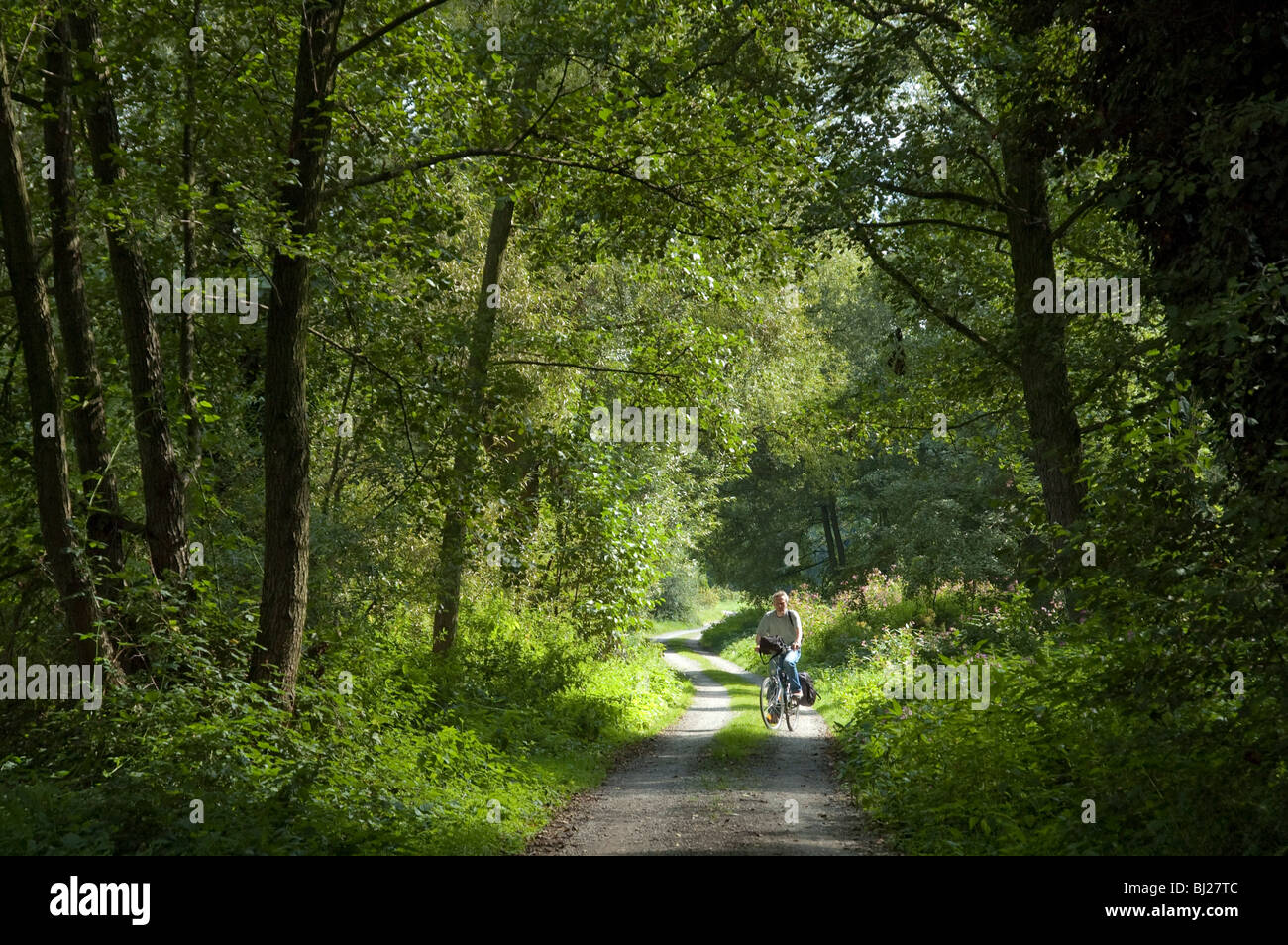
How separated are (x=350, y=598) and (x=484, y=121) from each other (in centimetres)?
639

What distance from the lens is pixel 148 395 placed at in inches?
357

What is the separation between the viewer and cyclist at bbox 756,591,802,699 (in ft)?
50.4

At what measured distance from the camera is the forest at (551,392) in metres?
6.09

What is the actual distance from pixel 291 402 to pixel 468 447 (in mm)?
2339

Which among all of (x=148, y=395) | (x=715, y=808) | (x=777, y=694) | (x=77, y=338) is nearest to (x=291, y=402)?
(x=148, y=395)

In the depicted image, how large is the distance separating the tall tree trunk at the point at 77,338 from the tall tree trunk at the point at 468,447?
3490 mm

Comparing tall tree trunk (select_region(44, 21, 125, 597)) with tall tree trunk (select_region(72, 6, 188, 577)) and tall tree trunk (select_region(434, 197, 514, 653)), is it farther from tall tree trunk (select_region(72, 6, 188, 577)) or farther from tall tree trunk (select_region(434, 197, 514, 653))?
tall tree trunk (select_region(434, 197, 514, 653))

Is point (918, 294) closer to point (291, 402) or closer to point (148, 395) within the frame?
point (291, 402)

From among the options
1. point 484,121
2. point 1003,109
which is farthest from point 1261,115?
point 484,121

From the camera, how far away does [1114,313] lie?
43.5ft

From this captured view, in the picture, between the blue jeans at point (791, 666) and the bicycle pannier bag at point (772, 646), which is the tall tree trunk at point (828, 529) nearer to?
the blue jeans at point (791, 666)

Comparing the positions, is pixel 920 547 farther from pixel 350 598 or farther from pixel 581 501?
pixel 350 598

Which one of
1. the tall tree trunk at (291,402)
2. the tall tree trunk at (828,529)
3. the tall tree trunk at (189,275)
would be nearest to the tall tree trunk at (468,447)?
the tall tree trunk at (291,402)
